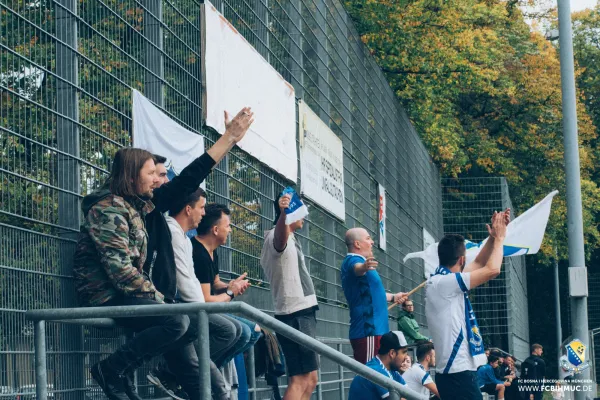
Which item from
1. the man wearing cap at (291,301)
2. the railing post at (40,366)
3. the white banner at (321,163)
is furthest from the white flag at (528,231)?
the railing post at (40,366)

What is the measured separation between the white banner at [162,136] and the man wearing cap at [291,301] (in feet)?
2.54

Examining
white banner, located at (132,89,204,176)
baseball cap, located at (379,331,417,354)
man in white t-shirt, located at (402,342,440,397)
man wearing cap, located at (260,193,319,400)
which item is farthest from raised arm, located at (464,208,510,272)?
man in white t-shirt, located at (402,342,440,397)

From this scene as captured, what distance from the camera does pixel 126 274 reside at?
5.12 meters

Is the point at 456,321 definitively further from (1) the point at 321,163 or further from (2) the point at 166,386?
(1) the point at 321,163

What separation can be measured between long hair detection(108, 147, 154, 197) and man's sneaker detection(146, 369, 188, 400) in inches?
43.2

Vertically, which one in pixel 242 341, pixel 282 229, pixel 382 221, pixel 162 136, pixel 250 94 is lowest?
pixel 242 341

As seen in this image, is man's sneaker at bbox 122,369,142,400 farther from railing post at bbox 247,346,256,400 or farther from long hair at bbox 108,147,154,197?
railing post at bbox 247,346,256,400

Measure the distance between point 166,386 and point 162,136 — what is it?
1976 mm

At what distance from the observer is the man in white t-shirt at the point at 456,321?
7.49m

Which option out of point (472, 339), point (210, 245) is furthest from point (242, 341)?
point (472, 339)

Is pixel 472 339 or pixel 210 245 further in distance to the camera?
pixel 472 339

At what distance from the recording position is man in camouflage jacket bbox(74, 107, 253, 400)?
5.15m

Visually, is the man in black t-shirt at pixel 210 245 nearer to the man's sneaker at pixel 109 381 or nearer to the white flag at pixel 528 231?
the man's sneaker at pixel 109 381

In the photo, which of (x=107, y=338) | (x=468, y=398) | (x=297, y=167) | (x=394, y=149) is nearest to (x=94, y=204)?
(x=107, y=338)
